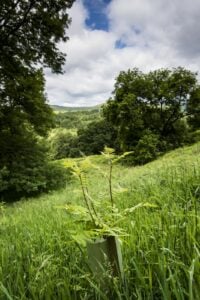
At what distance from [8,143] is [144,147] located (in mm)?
16105

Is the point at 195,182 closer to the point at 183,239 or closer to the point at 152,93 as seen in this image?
the point at 183,239

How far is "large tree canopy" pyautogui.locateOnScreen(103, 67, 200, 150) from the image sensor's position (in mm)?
31000

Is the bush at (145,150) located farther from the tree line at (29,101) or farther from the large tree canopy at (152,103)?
the large tree canopy at (152,103)

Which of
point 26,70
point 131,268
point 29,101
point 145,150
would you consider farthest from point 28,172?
point 131,268

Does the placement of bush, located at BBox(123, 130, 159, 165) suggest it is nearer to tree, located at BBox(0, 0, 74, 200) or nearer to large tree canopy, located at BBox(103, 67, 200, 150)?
large tree canopy, located at BBox(103, 67, 200, 150)

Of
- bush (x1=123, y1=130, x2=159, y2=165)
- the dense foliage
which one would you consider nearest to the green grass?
bush (x1=123, y1=130, x2=159, y2=165)

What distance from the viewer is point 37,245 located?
Result: 89.1 inches

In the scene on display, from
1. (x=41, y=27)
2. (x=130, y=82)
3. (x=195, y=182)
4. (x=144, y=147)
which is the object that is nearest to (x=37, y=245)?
(x=195, y=182)

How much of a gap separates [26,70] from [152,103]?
20.2m

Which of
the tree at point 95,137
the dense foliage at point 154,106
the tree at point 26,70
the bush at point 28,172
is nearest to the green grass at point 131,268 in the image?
the tree at point 26,70

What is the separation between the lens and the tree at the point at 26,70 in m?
12.6

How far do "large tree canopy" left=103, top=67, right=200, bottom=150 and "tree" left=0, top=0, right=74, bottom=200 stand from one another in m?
14.8

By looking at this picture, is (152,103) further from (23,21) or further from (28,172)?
(23,21)

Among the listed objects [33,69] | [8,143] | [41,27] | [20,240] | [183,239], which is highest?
[41,27]
